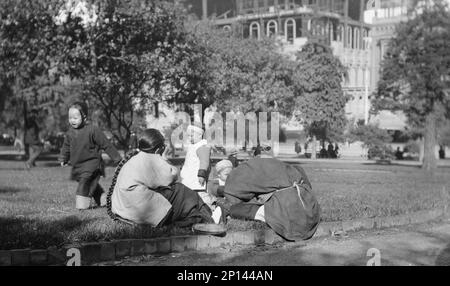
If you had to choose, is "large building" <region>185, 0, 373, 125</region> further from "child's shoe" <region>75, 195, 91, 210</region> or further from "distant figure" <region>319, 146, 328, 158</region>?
"child's shoe" <region>75, 195, 91, 210</region>

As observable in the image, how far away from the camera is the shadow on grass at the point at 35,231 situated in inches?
268

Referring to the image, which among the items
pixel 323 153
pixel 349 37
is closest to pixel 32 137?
pixel 323 153

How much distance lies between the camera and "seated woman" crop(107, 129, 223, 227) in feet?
25.7

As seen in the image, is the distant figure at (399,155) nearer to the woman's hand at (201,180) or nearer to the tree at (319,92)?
the tree at (319,92)

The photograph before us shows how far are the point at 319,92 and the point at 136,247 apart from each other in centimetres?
4070

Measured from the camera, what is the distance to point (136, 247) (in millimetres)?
6996

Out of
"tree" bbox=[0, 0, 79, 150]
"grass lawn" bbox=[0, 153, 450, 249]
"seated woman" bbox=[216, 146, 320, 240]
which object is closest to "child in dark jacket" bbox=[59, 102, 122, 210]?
"grass lawn" bbox=[0, 153, 450, 249]

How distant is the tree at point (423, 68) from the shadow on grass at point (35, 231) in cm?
2453

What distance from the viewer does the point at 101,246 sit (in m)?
6.76

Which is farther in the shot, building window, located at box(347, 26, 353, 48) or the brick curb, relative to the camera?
building window, located at box(347, 26, 353, 48)

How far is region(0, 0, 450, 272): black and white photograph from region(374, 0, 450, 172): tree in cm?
8

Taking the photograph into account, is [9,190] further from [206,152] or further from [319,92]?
[319,92]

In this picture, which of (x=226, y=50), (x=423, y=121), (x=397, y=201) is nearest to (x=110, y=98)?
(x=226, y=50)

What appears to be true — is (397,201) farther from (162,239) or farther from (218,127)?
(218,127)
